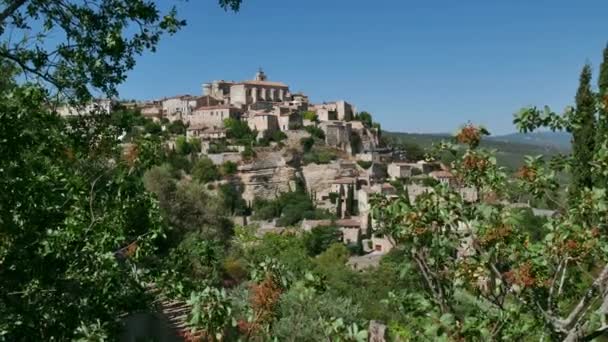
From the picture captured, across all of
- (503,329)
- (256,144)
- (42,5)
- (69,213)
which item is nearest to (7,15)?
(42,5)

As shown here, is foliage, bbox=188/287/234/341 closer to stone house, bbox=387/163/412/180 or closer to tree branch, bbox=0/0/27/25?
tree branch, bbox=0/0/27/25

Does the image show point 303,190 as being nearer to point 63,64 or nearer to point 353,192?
point 353,192

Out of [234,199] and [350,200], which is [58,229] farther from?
[350,200]

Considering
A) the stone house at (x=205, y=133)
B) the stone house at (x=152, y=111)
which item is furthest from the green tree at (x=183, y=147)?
the stone house at (x=152, y=111)

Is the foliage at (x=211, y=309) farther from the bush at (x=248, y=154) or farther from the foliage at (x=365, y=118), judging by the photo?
the foliage at (x=365, y=118)

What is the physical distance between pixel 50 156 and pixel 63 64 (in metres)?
0.68

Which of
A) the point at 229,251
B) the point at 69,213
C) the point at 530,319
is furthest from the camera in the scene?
the point at 229,251

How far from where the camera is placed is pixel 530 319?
10.3 ft

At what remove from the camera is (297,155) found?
5516 cm

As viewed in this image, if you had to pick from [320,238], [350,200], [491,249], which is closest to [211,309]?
[491,249]

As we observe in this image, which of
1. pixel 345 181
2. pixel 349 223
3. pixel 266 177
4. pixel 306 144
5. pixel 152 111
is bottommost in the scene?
pixel 349 223

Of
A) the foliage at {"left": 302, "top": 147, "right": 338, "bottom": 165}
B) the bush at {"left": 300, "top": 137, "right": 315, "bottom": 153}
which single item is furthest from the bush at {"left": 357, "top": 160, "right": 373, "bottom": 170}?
the bush at {"left": 300, "top": 137, "right": 315, "bottom": 153}

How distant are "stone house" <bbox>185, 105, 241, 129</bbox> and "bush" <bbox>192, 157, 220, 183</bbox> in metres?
11.7

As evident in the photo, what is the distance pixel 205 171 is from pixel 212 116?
15.0 m
